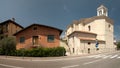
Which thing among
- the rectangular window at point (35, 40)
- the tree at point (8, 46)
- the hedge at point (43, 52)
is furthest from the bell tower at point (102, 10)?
the tree at point (8, 46)

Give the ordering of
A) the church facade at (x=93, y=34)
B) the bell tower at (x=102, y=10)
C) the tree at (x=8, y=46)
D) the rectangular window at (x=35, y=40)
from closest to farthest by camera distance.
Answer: the tree at (x=8, y=46) < the rectangular window at (x=35, y=40) < the church facade at (x=93, y=34) < the bell tower at (x=102, y=10)

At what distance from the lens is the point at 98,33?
61.3m

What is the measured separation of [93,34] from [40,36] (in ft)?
90.3

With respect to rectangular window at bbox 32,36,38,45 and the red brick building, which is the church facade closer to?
the red brick building

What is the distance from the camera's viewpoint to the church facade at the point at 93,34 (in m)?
50.6

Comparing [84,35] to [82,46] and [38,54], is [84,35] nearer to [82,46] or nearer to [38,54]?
[82,46]

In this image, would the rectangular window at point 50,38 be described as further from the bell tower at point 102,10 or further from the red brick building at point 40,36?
the bell tower at point 102,10

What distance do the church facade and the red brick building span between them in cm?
1521

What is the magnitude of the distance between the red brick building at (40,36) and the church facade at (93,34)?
1521 cm

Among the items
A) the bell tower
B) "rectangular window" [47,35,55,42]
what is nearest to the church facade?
the bell tower

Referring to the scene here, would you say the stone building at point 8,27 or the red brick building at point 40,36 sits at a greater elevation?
the stone building at point 8,27

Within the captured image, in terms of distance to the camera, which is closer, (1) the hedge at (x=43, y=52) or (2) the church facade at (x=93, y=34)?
(1) the hedge at (x=43, y=52)

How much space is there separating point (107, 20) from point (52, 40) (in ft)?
111

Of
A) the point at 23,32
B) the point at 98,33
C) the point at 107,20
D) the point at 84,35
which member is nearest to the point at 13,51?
the point at 23,32
